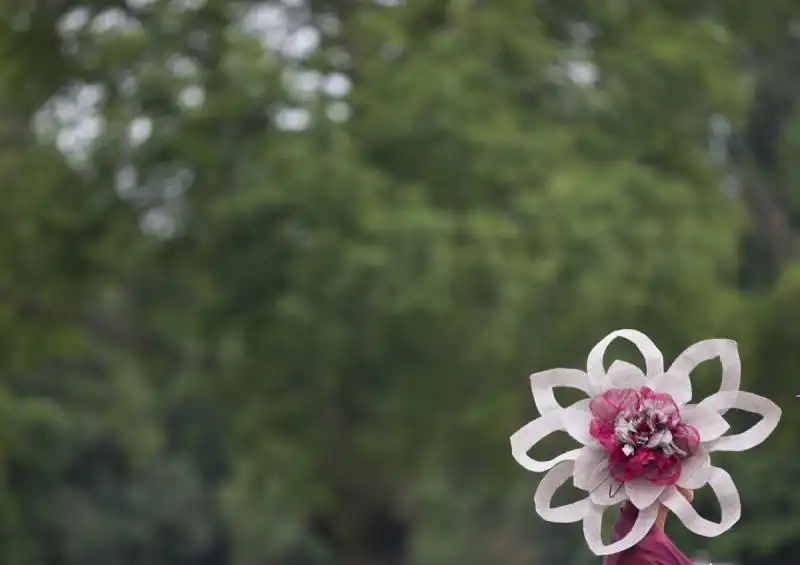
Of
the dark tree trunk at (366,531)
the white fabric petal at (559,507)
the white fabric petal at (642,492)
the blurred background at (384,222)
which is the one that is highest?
the white fabric petal at (642,492)

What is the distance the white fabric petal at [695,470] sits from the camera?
4281mm

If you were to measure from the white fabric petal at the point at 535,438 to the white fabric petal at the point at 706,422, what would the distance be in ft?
1.13

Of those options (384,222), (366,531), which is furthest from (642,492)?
(366,531)

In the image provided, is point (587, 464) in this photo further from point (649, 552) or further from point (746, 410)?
point (746, 410)

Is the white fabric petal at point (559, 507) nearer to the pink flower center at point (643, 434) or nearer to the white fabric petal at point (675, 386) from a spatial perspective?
the pink flower center at point (643, 434)

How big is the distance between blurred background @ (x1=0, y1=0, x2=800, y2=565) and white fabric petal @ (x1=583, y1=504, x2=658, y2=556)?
9.74 meters

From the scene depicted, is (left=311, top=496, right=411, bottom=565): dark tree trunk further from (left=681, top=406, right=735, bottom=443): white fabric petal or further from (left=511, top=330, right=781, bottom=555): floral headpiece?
(left=681, top=406, right=735, bottom=443): white fabric petal

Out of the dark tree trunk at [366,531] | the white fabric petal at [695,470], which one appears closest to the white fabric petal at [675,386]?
the white fabric petal at [695,470]

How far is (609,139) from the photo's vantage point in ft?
54.7

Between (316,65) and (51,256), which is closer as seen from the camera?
(316,65)

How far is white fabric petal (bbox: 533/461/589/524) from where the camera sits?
14.3 ft

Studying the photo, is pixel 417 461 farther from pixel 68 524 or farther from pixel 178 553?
pixel 178 553

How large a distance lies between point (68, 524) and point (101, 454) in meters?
2.47

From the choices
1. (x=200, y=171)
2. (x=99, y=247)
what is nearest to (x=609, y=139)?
(x=200, y=171)
